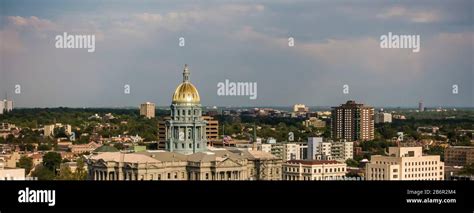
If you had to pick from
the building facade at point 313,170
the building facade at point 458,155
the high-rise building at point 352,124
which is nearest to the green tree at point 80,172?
the building facade at point 313,170

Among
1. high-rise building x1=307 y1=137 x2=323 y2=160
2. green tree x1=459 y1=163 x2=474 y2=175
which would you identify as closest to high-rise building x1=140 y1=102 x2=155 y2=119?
high-rise building x1=307 y1=137 x2=323 y2=160

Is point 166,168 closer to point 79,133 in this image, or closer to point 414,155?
point 414,155

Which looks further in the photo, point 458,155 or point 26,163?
point 458,155

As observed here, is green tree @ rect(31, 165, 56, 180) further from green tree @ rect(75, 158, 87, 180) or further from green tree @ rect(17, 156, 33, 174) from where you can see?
green tree @ rect(75, 158, 87, 180)

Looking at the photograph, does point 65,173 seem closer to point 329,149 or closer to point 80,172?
point 80,172

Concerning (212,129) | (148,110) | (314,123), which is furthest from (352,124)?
(148,110)
